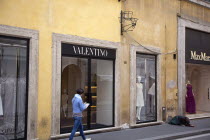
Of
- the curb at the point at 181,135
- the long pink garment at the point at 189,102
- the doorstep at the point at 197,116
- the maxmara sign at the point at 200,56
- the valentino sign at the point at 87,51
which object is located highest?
the maxmara sign at the point at 200,56

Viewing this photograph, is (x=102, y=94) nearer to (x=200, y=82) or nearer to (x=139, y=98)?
(x=139, y=98)

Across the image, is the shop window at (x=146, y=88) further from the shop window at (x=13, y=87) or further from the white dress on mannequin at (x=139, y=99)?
the shop window at (x=13, y=87)

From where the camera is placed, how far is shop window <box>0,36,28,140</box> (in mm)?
8125

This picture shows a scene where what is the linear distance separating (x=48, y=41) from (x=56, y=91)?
63.6 inches

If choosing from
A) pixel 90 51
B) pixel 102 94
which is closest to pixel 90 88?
pixel 102 94

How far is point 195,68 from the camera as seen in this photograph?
1667 centimetres

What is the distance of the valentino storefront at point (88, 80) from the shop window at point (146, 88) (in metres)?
1.50

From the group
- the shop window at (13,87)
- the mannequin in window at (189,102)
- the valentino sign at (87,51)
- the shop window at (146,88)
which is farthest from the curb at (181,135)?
the shop window at (13,87)

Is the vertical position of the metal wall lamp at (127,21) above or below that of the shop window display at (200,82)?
above

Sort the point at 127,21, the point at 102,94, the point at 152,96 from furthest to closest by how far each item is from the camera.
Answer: the point at 152,96
the point at 127,21
the point at 102,94

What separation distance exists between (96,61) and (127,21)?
7.22ft

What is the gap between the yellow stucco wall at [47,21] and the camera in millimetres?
8258

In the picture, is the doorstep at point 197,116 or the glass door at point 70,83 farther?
the doorstep at point 197,116

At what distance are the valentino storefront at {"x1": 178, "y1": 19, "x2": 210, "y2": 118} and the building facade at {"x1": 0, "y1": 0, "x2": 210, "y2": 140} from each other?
54mm
